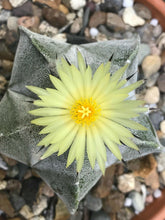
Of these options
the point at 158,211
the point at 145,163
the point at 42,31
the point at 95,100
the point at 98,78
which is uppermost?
the point at 98,78

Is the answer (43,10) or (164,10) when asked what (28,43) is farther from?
(164,10)

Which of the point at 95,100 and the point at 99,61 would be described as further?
the point at 99,61

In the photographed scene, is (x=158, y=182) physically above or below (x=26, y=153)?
below

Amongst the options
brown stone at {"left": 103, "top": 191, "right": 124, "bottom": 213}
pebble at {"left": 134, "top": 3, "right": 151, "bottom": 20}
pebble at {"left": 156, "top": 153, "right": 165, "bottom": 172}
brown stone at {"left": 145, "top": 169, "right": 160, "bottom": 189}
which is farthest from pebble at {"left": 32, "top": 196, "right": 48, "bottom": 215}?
pebble at {"left": 134, "top": 3, "right": 151, "bottom": 20}

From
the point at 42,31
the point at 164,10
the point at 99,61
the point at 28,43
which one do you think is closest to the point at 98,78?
the point at 99,61

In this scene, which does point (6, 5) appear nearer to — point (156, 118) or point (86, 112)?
point (86, 112)

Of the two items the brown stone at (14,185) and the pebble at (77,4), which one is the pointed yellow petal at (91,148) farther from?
the pebble at (77,4)

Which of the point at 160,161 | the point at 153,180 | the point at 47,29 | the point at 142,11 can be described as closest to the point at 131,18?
the point at 142,11
